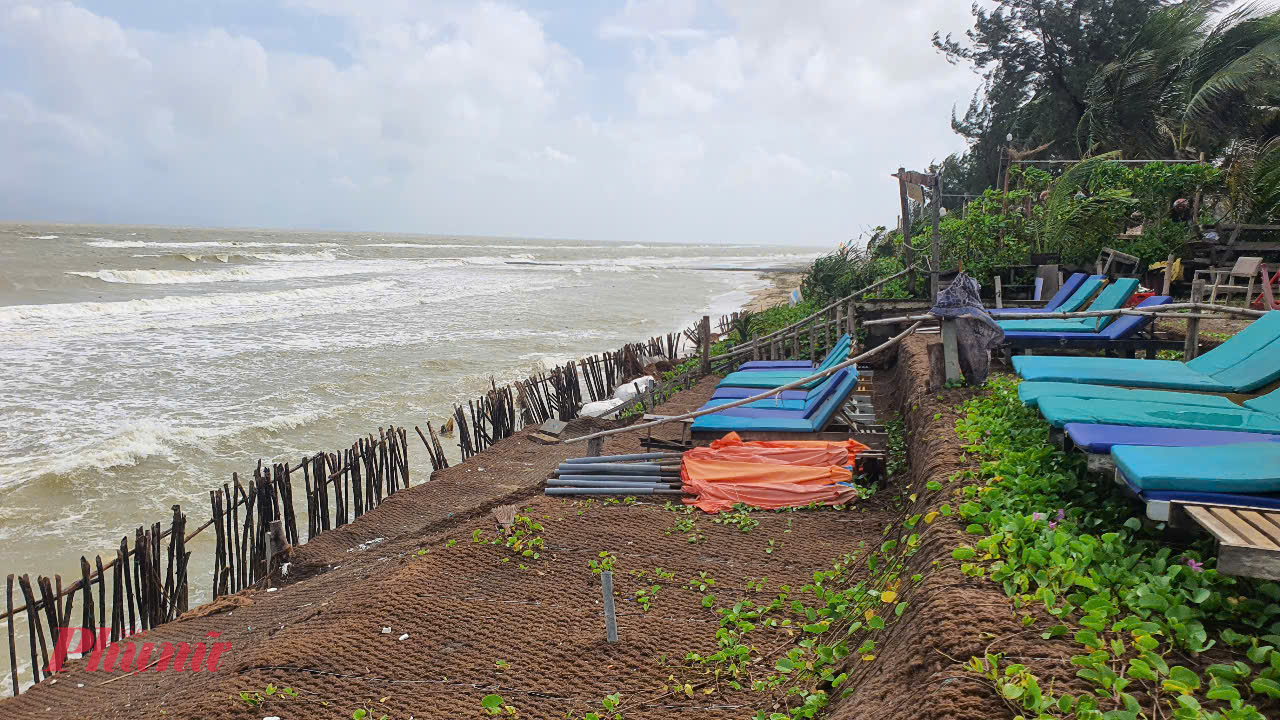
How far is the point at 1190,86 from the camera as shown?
1586 centimetres

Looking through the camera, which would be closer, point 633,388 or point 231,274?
point 633,388

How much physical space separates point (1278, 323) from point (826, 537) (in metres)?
2.91

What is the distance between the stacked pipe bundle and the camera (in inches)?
228

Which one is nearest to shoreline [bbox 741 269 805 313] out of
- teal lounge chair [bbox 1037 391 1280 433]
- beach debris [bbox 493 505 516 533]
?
beach debris [bbox 493 505 516 533]

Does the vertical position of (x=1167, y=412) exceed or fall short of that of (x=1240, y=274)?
it falls short

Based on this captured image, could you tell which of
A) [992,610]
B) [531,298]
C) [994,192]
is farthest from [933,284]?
[531,298]

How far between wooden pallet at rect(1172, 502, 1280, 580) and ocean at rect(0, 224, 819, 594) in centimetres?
635

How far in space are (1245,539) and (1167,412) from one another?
1.71 metres

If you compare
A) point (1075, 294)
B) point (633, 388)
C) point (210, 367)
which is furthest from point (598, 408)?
point (210, 367)

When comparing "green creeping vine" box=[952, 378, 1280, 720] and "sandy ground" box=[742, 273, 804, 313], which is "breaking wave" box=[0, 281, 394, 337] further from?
"green creeping vine" box=[952, 378, 1280, 720]

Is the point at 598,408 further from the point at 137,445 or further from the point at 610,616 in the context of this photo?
the point at 610,616

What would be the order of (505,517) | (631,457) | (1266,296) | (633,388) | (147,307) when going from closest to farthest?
(505,517), (631,457), (1266,296), (633,388), (147,307)

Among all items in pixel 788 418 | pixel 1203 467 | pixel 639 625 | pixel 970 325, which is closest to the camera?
pixel 1203 467

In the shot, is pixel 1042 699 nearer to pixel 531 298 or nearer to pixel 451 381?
pixel 451 381
